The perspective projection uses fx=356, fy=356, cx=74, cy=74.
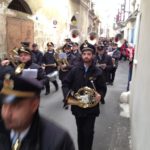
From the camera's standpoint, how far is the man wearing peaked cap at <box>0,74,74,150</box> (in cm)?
212

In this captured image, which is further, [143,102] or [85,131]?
[85,131]

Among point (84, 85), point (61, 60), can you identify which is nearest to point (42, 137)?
point (84, 85)

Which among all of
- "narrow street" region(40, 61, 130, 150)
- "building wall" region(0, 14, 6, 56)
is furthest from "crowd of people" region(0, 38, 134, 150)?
"building wall" region(0, 14, 6, 56)

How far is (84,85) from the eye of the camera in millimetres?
5516

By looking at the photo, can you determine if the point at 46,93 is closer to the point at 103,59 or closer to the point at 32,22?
the point at 103,59

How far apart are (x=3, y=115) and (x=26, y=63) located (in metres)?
4.52

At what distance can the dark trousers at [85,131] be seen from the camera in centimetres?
545

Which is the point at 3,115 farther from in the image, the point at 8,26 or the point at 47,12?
the point at 47,12

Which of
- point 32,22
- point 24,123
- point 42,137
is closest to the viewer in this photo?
point 24,123

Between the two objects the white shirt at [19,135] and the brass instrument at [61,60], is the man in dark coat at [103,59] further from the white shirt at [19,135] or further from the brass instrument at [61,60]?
the white shirt at [19,135]

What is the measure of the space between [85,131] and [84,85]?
70 cm

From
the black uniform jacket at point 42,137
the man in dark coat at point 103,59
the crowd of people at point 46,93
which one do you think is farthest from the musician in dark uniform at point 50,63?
the black uniform jacket at point 42,137

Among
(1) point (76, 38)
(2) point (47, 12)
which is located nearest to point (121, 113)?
(1) point (76, 38)

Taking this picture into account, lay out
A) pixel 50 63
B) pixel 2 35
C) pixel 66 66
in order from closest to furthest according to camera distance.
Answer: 1. pixel 66 66
2. pixel 50 63
3. pixel 2 35
